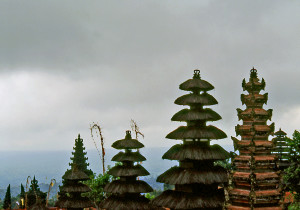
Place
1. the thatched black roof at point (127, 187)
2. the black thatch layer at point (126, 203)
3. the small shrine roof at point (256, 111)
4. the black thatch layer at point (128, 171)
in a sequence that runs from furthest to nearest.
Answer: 1. the black thatch layer at point (128, 171)
2. the thatched black roof at point (127, 187)
3. the black thatch layer at point (126, 203)
4. the small shrine roof at point (256, 111)

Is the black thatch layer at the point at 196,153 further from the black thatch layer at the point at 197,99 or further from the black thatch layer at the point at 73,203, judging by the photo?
the black thatch layer at the point at 73,203

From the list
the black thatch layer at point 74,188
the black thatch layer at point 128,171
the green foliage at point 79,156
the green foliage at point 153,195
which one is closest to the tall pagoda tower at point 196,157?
the black thatch layer at point 128,171

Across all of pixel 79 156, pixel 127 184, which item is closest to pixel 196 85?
pixel 127 184

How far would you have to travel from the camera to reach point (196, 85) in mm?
29484

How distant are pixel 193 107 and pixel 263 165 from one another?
26.1 ft

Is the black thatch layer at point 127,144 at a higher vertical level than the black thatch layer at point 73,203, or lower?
higher

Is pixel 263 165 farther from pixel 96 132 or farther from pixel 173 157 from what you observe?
pixel 96 132

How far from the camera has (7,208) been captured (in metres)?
53.3

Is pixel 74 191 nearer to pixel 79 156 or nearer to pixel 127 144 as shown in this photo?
pixel 127 144

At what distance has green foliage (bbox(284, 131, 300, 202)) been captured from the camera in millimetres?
24973


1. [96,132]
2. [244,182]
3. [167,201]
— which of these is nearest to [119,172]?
[167,201]

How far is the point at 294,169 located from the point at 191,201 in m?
7.47

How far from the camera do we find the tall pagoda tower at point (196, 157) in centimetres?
2731

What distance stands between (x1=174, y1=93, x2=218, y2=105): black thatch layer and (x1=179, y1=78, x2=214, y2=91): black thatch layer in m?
0.51
